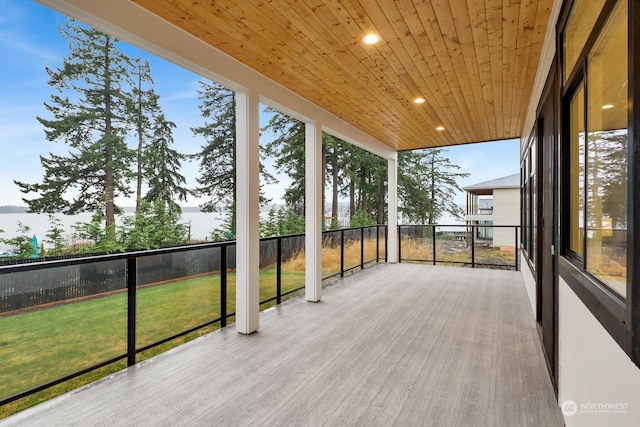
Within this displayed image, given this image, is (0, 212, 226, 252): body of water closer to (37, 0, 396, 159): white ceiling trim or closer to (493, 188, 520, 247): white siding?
(37, 0, 396, 159): white ceiling trim

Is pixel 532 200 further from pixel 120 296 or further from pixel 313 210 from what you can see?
pixel 120 296

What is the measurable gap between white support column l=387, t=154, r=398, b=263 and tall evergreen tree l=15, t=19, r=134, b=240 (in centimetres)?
570

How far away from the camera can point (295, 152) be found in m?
9.44

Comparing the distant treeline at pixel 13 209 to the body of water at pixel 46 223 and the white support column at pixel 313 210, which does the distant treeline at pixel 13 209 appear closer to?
the body of water at pixel 46 223

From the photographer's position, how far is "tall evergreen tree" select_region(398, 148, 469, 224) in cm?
1395

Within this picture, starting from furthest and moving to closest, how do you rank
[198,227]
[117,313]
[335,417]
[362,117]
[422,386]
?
[198,227]
[362,117]
[117,313]
[422,386]
[335,417]

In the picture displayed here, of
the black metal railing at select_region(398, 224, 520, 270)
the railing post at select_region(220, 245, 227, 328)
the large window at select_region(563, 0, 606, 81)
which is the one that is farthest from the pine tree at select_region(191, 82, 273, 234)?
the large window at select_region(563, 0, 606, 81)

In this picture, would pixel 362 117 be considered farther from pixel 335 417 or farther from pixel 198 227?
pixel 335 417

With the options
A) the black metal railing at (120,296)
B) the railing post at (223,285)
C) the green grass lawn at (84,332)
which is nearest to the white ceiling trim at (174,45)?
the black metal railing at (120,296)

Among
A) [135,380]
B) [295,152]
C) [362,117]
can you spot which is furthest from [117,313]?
[295,152]

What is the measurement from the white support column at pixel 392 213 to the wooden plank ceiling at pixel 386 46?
3225 millimetres

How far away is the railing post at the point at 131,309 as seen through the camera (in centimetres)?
274

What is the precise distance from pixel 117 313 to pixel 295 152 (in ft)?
24.0

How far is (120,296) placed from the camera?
271 centimetres
